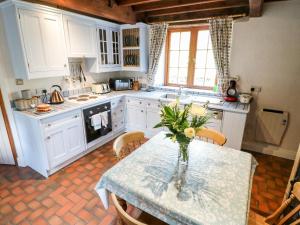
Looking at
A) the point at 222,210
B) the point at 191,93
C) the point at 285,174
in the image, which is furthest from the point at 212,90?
the point at 222,210

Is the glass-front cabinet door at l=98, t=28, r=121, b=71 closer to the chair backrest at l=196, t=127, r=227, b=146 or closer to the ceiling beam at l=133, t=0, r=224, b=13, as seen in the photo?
the ceiling beam at l=133, t=0, r=224, b=13

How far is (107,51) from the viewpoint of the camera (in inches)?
134

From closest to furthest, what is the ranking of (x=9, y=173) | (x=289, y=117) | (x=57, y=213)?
(x=57, y=213), (x=9, y=173), (x=289, y=117)

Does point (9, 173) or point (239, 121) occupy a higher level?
point (239, 121)

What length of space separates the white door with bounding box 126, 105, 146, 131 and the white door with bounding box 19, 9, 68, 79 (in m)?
1.40

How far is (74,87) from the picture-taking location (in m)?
3.21

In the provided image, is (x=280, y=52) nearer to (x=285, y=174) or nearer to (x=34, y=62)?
(x=285, y=174)

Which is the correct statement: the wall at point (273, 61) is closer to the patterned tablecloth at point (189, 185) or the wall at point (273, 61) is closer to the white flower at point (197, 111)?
the patterned tablecloth at point (189, 185)

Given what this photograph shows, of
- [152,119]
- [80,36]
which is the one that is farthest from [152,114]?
[80,36]

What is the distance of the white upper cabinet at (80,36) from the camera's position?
266 cm

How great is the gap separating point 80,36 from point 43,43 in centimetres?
63

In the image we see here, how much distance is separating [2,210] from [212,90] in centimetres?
347

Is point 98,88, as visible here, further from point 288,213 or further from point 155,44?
point 288,213

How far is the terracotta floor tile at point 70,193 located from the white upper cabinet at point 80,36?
1737 millimetres
